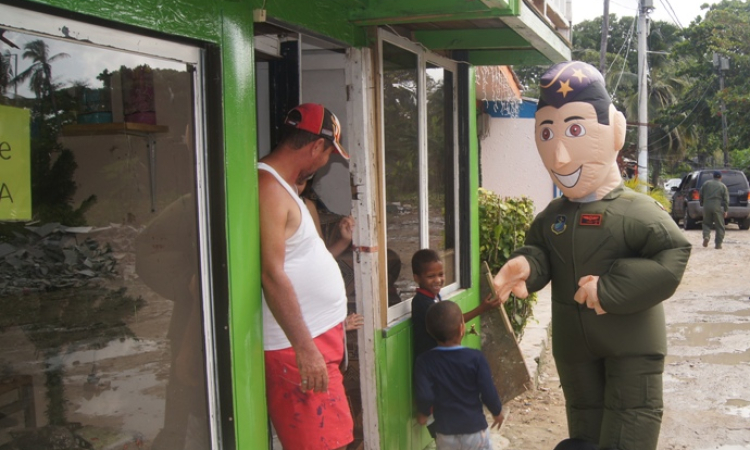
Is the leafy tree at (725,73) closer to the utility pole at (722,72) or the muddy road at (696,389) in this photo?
the utility pole at (722,72)

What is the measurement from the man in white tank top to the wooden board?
→ 8.12 feet

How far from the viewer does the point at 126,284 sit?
3018mm

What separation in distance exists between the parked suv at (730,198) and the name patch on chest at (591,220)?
58.1ft

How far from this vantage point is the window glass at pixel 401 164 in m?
4.32

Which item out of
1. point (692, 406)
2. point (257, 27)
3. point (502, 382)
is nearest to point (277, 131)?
point (257, 27)

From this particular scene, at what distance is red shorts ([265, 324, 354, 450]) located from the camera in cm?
297

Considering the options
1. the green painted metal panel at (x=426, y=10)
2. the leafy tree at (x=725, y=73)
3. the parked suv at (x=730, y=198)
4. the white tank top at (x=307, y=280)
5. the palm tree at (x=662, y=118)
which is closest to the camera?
the white tank top at (x=307, y=280)

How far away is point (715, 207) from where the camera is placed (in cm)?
1580

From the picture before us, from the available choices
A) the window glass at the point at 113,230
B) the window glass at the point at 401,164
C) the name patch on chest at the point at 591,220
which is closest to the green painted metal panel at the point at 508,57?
the window glass at the point at 401,164

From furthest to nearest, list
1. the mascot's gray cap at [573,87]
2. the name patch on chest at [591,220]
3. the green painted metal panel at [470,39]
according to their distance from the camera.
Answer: the green painted metal panel at [470,39]
the mascot's gray cap at [573,87]
the name patch on chest at [591,220]

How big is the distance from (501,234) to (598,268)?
260 cm

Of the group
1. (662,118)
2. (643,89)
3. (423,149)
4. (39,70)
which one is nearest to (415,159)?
(423,149)

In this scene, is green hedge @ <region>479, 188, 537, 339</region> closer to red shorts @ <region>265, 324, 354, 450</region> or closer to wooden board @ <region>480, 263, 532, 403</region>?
wooden board @ <region>480, 263, 532, 403</region>

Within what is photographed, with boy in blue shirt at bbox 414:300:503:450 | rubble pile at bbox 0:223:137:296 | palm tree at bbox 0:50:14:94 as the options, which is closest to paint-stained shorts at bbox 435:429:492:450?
boy in blue shirt at bbox 414:300:503:450
